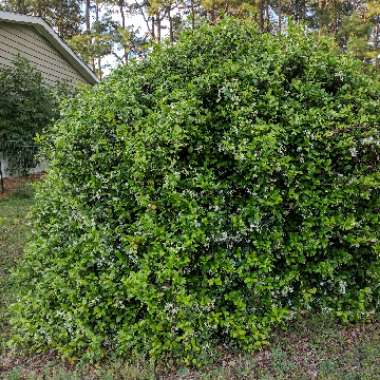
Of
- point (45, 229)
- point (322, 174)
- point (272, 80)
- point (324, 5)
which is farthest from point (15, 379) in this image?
point (324, 5)

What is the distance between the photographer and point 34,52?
11.7 metres

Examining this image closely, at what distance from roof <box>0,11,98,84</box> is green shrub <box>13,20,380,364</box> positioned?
8800 mm

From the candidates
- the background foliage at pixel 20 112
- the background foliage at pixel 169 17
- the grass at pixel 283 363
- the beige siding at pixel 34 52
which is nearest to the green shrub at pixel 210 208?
the grass at pixel 283 363

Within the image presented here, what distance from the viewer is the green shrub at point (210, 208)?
2658 millimetres

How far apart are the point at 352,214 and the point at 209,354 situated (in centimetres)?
137

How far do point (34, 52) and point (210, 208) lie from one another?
10863 millimetres

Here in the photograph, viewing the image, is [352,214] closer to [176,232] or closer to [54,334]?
[176,232]

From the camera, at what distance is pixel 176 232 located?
A: 267 centimetres

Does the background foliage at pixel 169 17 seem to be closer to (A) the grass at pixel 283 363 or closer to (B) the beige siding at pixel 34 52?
(B) the beige siding at pixel 34 52

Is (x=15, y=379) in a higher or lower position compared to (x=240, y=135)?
lower

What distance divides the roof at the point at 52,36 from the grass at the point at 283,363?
9323mm

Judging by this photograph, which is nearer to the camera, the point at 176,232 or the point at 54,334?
the point at 176,232

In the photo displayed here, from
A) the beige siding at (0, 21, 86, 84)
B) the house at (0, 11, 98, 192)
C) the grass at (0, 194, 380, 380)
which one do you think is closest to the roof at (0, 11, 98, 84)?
the house at (0, 11, 98, 192)

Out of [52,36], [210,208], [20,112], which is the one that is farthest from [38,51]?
[210,208]
